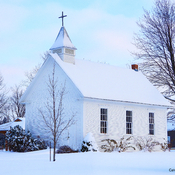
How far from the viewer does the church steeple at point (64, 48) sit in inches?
1012

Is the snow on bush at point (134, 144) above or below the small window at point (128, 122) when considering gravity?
below

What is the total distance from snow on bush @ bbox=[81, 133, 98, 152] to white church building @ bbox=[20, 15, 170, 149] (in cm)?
46

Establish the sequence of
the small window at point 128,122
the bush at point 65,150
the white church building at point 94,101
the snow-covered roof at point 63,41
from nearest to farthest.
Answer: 1. the bush at point 65,150
2. the white church building at point 94,101
3. the snow-covered roof at point 63,41
4. the small window at point 128,122

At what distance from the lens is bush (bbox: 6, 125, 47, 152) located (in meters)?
24.3

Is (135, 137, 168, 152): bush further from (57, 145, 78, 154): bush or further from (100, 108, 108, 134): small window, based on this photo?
(57, 145, 78, 154): bush

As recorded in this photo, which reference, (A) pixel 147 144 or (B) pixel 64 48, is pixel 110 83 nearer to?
(B) pixel 64 48

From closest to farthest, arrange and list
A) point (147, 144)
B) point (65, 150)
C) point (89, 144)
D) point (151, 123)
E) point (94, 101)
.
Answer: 1. point (89, 144)
2. point (65, 150)
3. point (94, 101)
4. point (147, 144)
5. point (151, 123)

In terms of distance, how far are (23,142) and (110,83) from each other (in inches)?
297

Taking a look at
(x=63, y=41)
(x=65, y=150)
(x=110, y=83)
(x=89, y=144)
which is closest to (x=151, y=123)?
(x=110, y=83)

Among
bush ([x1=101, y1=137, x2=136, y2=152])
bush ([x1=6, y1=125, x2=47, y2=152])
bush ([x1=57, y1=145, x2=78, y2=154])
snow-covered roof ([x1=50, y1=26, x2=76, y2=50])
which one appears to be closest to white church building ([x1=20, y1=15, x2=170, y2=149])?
snow-covered roof ([x1=50, y1=26, x2=76, y2=50])

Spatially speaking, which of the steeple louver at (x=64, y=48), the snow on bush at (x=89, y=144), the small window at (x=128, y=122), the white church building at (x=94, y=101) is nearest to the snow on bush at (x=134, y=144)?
the white church building at (x=94, y=101)

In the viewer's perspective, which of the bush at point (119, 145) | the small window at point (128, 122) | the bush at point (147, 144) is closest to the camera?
the bush at point (119, 145)

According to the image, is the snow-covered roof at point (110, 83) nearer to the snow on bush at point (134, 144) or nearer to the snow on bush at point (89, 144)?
the snow on bush at point (89, 144)

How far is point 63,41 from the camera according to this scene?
26.1 metres
